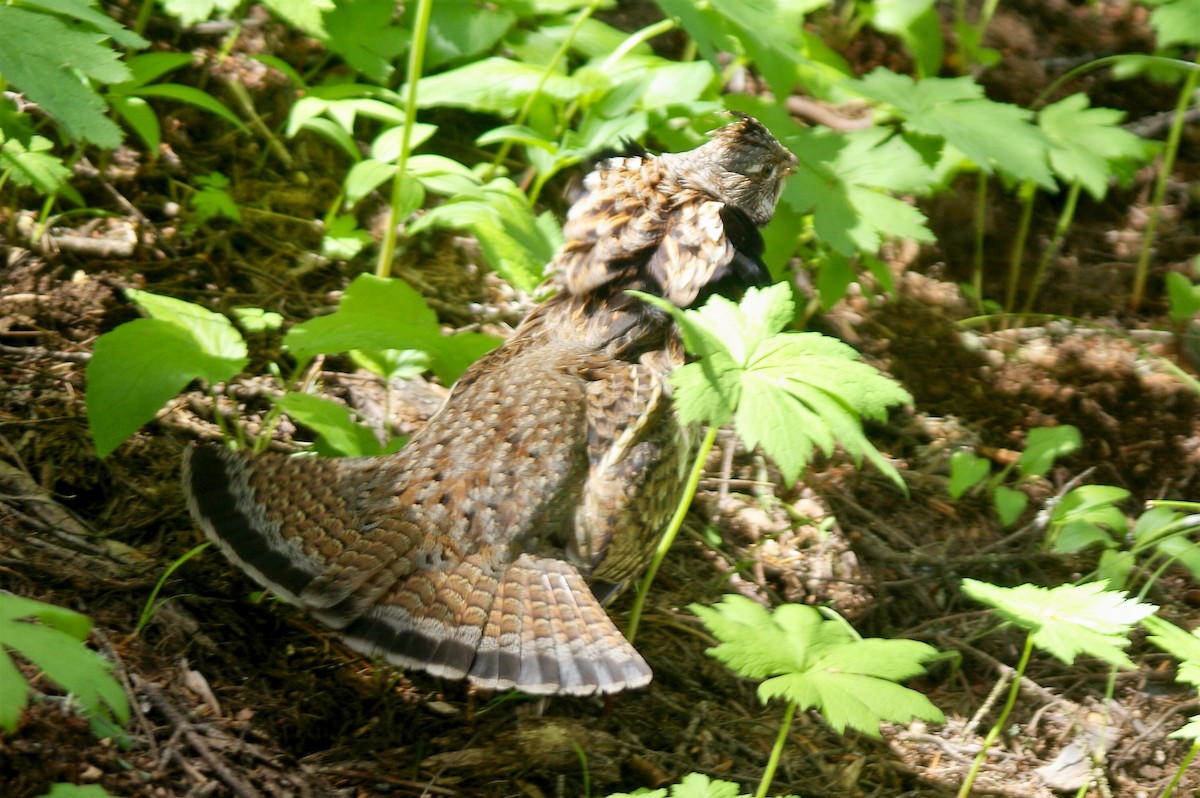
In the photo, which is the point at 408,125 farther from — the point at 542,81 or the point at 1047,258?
the point at 1047,258

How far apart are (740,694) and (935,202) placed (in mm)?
3265

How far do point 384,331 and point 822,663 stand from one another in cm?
164

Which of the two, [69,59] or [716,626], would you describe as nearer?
[716,626]

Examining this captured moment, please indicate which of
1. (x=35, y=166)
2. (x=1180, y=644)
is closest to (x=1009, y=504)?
(x=1180, y=644)

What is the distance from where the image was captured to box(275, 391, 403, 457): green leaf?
11.3ft

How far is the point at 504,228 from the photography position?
13.2 feet

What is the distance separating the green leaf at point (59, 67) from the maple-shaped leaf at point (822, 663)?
196cm

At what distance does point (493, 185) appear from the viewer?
4.28 m

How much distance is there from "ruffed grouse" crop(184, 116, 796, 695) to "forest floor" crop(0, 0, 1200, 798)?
0.40 meters

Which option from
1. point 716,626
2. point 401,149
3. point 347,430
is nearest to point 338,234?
point 401,149

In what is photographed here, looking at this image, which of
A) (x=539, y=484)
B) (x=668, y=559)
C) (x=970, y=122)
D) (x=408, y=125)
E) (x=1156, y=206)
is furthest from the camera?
(x=1156, y=206)

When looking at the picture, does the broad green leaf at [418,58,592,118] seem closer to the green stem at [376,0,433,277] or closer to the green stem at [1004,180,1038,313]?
the green stem at [376,0,433,277]

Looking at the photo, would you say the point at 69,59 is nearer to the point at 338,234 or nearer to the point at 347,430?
the point at 347,430

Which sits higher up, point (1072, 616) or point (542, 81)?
point (542, 81)
